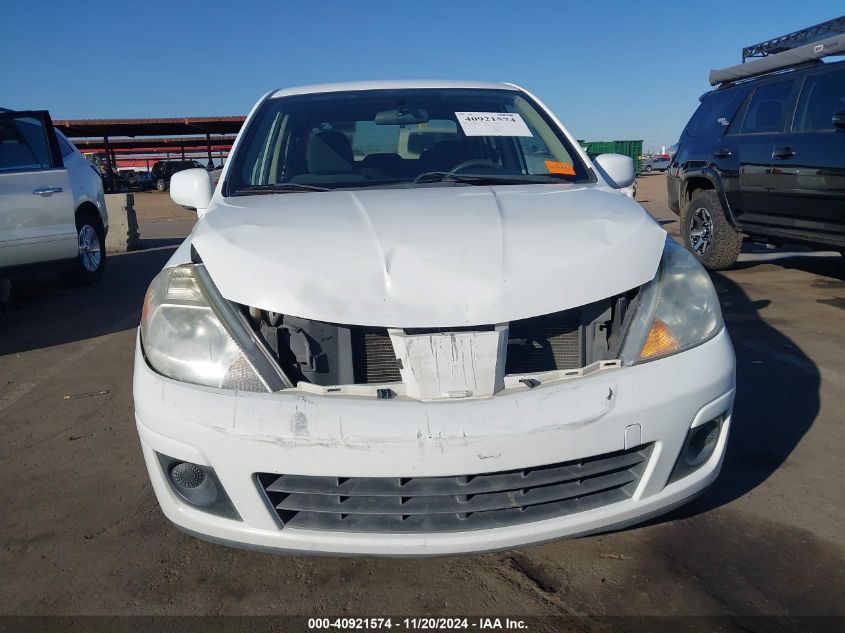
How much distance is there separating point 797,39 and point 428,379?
1371cm

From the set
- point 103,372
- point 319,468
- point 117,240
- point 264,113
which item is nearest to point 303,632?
point 319,468

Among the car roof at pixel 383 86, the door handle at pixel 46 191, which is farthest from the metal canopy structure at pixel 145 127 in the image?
the car roof at pixel 383 86

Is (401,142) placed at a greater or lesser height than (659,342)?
greater

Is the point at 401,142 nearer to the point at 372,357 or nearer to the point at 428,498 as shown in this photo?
the point at 372,357

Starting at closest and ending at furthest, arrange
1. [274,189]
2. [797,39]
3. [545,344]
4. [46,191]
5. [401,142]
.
→ 1. [545,344]
2. [274,189]
3. [401,142]
4. [46,191]
5. [797,39]


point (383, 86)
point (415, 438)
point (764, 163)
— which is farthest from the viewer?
point (764, 163)

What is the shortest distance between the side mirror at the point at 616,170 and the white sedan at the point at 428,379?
2.48 feet

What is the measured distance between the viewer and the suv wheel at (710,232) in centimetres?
687

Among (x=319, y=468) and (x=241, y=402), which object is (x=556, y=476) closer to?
(x=319, y=468)

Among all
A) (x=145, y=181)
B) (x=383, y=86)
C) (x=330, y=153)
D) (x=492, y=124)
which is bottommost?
(x=145, y=181)

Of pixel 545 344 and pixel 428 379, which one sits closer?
pixel 428 379

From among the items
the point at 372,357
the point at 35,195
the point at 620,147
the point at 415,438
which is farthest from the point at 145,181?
the point at 415,438

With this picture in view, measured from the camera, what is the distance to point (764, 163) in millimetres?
6184

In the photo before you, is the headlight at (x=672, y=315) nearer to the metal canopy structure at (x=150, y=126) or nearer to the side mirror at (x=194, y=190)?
the side mirror at (x=194, y=190)
